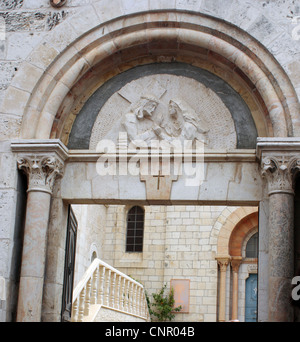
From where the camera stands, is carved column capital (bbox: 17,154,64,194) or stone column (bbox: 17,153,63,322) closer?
stone column (bbox: 17,153,63,322)

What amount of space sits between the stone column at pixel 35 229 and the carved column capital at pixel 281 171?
2.60 meters

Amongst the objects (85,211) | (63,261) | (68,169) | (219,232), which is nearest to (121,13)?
(68,169)

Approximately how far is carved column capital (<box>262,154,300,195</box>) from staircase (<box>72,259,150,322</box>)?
384cm

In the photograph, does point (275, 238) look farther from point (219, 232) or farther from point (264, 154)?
point (219, 232)

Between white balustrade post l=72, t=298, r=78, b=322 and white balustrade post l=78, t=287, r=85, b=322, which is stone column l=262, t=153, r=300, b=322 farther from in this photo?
white balustrade post l=78, t=287, r=85, b=322

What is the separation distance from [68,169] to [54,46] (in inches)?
62.6

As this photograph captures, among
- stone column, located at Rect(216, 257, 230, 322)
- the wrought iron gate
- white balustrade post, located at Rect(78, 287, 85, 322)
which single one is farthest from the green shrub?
the wrought iron gate

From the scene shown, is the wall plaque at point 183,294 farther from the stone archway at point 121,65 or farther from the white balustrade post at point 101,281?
the stone archway at point 121,65

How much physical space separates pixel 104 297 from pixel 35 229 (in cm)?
433

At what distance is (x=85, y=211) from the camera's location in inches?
626

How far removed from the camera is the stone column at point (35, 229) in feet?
24.6

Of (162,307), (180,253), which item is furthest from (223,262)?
(162,307)

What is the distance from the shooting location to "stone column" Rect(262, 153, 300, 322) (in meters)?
7.04

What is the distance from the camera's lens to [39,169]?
7.91m
